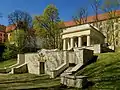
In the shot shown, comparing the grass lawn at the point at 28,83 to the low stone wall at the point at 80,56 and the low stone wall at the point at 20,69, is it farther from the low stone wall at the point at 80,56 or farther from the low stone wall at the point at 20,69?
the low stone wall at the point at 20,69

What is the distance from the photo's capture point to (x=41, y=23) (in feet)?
158

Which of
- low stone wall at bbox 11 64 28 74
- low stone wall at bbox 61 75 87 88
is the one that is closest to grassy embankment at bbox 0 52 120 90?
low stone wall at bbox 61 75 87 88

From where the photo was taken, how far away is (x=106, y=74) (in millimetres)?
17984

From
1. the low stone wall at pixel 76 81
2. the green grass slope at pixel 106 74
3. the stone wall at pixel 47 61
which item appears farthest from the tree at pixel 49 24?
the low stone wall at pixel 76 81

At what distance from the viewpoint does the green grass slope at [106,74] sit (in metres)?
14.4

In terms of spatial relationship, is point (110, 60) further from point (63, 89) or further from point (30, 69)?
point (30, 69)

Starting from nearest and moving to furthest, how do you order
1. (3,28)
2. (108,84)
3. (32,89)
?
(108,84)
(32,89)
(3,28)

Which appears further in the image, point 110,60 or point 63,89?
point 110,60

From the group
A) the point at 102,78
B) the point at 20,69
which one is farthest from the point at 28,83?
the point at 20,69

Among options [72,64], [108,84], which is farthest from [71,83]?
[72,64]

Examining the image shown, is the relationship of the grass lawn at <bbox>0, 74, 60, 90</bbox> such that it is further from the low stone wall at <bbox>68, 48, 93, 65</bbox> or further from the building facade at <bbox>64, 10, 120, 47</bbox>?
the building facade at <bbox>64, 10, 120, 47</bbox>

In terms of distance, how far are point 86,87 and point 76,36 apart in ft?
99.6

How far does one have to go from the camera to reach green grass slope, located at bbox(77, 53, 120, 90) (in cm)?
1438

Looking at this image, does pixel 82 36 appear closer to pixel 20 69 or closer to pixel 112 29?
pixel 112 29
